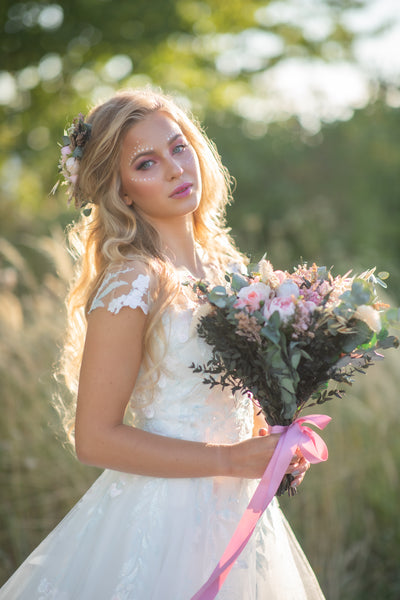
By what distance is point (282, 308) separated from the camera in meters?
1.84

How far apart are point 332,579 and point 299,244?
5762mm

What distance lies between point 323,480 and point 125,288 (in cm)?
239

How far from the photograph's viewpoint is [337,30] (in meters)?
12.1

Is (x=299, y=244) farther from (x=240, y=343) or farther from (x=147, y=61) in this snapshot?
(x=240, y=343)

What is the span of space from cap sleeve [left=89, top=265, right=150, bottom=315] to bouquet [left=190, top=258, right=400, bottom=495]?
208 mm

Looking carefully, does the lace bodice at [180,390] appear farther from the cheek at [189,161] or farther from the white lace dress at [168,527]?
the cheek at [189,161]

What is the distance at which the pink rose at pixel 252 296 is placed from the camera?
1888 millimetres

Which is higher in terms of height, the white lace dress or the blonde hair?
the blonde hair

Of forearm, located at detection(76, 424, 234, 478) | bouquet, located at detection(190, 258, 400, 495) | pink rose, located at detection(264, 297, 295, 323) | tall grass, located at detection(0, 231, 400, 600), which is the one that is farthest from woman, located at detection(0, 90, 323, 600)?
tall grass, located at detection(0, 231, 400, 600)

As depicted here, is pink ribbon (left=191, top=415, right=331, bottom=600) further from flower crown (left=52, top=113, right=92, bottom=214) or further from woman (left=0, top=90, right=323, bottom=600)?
flower crown (left=52, top=113, right=92, bottom=214)

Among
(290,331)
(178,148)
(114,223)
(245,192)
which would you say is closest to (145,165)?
(178,148)

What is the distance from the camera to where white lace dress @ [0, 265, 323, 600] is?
2.05 metres

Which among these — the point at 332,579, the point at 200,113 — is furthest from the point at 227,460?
the point at 200,113

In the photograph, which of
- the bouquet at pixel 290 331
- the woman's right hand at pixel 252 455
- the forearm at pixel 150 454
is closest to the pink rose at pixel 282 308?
the bouquet at pixel 290 331
